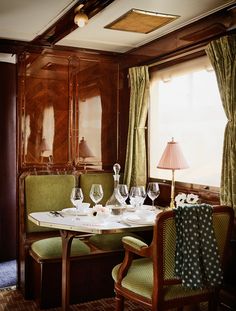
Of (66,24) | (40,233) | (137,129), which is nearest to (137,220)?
(40,233)

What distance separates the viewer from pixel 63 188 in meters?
4.11

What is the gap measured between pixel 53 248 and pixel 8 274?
1131mm

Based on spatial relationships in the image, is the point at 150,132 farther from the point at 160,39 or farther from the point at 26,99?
the point at 26,99

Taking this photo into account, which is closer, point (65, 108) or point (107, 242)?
point (107, 242)

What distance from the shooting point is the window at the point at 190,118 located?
3637 mm

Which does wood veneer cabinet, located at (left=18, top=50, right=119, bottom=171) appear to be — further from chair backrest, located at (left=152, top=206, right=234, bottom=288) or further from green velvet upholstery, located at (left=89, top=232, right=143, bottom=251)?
chair backrest, located at (left=152, top=206, right=234, bottom=288)

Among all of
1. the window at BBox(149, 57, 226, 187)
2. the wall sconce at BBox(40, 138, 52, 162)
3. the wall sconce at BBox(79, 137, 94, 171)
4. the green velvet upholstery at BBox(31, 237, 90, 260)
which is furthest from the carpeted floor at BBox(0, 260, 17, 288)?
the window at BBox(149, 57, 226, 187)

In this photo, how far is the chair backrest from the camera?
2340 mm

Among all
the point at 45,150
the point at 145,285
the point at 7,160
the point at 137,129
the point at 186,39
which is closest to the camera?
the point at 145,285

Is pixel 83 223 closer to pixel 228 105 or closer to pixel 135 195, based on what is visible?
pixel 135 195

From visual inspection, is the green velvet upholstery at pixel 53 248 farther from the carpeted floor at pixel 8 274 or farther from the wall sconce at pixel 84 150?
the wall sconce at pixel 84 150

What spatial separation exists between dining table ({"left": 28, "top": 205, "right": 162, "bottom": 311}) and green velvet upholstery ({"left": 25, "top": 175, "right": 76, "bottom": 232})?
77cm

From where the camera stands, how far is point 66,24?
11.6 feet

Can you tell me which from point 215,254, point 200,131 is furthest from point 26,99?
point 215,254
